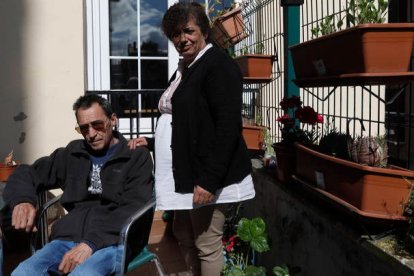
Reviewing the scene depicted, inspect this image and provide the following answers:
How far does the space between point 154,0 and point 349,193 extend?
10.9 feet

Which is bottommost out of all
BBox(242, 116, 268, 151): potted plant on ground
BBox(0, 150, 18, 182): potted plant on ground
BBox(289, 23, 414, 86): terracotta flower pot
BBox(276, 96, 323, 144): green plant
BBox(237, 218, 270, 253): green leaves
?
BBox(237, 218, 270, 253): green leaves

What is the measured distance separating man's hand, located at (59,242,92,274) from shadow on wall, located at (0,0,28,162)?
2.15m

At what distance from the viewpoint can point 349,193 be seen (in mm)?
1801

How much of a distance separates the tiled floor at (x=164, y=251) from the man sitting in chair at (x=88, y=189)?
1096 millimetres

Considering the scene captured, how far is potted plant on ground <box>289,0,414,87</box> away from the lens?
1.68 metres

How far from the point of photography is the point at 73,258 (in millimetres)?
2047

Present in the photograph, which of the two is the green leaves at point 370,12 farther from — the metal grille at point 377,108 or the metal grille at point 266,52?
the metal grille at point 266,52

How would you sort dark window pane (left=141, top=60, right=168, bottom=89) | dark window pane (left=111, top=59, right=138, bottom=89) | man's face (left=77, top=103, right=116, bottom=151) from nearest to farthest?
man's face (left=77, top=103, right=116, bottom=151) → dark window pane (left=111, top=59, right=138, bottom=89) → dark window pane (left=141, top=60, right=168, bottom=89)

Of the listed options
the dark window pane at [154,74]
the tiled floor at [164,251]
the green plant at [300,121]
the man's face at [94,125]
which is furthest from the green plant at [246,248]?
the dark window pane at [154,74]

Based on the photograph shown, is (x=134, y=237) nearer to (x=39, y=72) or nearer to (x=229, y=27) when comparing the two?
(x=229, y=27)

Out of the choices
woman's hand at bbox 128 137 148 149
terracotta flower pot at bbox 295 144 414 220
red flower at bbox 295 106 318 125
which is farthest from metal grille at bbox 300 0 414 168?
woman's hand at bbox 128 137 148 149

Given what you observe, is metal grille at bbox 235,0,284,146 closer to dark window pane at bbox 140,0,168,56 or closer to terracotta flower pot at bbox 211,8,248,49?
terracotta flower pot at bbox 211,8,248,49

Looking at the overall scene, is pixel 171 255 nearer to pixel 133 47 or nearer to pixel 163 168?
pixel 163 168

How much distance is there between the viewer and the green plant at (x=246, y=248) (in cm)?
250
